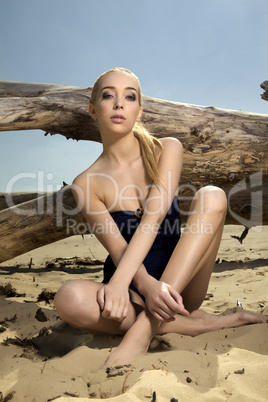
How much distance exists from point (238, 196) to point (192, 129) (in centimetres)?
117

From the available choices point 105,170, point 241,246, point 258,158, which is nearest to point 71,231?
point 105,170

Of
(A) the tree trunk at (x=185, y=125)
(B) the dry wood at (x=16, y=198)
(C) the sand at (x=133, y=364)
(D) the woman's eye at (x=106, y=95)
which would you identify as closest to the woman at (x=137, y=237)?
(D) the woman's eye at (x=106, y=95)

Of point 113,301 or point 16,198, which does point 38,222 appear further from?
point 113,301

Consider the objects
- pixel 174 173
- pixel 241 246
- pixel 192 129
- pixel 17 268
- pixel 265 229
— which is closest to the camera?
pixel 174 173

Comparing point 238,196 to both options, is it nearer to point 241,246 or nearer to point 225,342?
point 241,246

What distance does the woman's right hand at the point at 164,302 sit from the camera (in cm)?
215

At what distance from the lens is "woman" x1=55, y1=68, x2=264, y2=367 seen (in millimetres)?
2221

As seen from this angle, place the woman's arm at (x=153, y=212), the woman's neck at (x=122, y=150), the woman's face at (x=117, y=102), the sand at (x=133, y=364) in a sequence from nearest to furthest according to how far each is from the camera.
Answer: the sand at (x=133, y=364) < the woman's arm at (x=153, y=212) < the woman's face at (x=117, y=102) < the woman's neck at (x=122, y=150)

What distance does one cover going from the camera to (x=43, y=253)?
7.16 metres

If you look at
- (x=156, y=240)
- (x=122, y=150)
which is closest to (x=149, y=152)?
(x=122, y=150)

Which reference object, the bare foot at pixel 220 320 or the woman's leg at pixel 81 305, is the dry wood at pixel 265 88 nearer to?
the bare foot at pixel 220 320

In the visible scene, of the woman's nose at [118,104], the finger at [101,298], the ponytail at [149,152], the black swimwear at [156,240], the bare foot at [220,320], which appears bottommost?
the bare foot at [220,320]

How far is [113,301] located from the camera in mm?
2207

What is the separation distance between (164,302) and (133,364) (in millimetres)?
385
